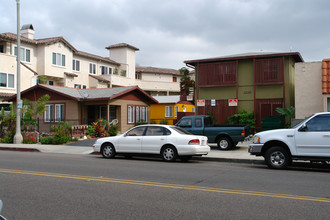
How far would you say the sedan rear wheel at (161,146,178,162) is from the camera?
13.5 metres

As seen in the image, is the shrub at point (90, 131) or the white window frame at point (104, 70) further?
the white window frame at point (104, 70)

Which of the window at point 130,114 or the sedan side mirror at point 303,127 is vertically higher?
the window at point 130,114

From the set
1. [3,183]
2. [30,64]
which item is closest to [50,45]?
[30,64]

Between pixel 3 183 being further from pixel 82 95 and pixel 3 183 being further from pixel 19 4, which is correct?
pixel 82 95

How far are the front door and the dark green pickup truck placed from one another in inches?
224

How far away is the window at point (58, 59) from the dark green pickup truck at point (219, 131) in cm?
2481

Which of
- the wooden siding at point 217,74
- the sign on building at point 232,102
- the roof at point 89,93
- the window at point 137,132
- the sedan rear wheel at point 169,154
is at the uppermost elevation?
the wooden siding at point 217,74

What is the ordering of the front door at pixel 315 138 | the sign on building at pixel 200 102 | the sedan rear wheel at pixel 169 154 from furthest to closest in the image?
1. the sign on building at pixel 200 102
2. the sedan rear wheel at pixel 169 154
3. the front door at pixel 315 138

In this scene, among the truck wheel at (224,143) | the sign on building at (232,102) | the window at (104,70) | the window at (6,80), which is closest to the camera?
the truck wheel at (224,143)

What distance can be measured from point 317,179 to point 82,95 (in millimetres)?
20720

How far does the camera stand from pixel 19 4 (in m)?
20.5

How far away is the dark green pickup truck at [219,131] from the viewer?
1717 centimetres

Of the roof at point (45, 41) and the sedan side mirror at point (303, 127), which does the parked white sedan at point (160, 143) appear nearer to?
the sedan side mirror at point (303, 127)

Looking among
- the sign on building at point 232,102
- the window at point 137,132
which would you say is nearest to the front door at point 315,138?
the window at point 137,132
